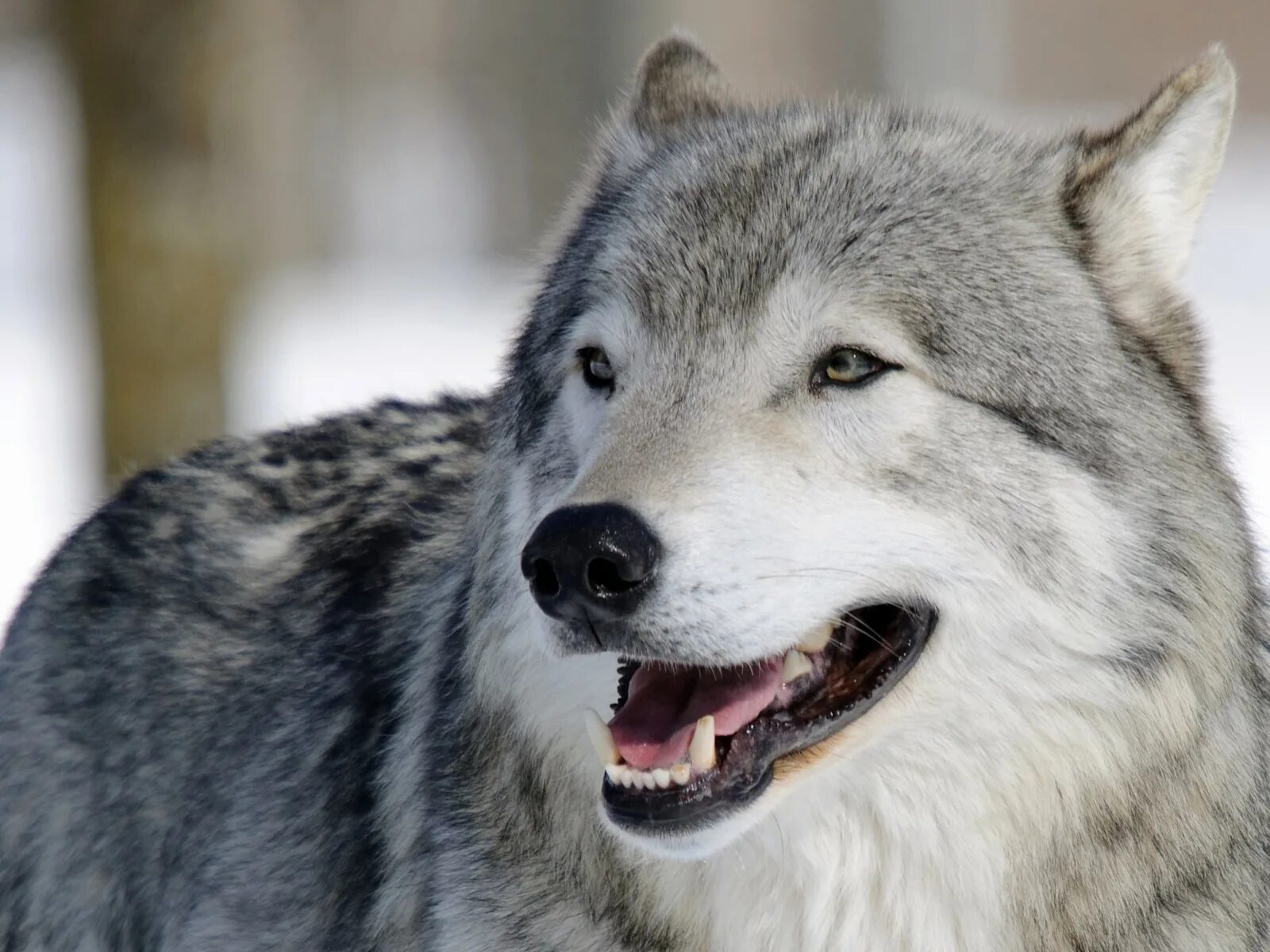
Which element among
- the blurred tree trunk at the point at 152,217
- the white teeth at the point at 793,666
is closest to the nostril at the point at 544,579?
the white teeth at the point at 793,666

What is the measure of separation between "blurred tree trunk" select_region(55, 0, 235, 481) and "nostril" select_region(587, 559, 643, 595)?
512 centimetres

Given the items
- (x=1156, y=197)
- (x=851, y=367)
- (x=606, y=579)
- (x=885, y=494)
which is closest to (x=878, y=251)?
(x=851, y=367)

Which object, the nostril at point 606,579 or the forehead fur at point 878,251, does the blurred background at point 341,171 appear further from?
the nostril at point 606,579

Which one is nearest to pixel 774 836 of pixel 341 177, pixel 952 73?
pixel 952 73

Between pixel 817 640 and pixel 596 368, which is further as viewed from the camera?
pixel 596 368

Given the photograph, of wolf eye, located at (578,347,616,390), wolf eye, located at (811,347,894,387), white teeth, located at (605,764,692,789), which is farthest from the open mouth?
wolf eye, located at (578,347,616,390)

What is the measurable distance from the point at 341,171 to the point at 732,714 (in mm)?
15285

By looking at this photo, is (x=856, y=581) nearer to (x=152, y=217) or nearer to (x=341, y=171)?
(x=152, y=217)

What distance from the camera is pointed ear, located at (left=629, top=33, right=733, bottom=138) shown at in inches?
144

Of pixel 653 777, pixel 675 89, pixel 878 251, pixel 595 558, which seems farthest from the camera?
pixel 675 89

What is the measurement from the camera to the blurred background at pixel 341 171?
7449 millimetres

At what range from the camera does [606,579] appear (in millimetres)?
2572

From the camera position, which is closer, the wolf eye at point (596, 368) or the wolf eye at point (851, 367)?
the wolf eye at point (851, 367)

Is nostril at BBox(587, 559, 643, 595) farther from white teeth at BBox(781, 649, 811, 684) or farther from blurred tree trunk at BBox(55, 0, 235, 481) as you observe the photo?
blurred tree trunk at BBox(55, 0, 235, 481)
